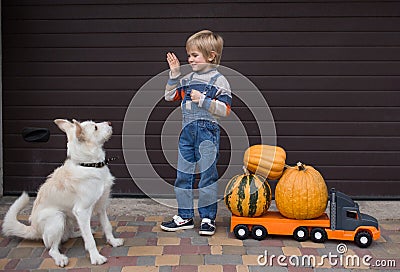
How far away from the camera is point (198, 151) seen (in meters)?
4.65

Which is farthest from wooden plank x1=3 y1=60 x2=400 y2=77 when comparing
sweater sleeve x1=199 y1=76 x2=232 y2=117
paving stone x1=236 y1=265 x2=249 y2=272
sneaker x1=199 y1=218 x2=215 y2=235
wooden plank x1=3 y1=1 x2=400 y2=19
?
paving stone x1=236 y1=265 x2=249 y2=272

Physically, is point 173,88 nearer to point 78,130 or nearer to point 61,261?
point 78,130

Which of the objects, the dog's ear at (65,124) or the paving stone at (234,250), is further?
the paving stone at (234,250)

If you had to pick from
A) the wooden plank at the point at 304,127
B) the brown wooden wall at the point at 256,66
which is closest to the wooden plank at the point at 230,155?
the brown wooden wall at the point at 256,66

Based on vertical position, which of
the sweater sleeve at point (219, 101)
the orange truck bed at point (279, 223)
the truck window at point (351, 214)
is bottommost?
the orange truck bed at point (279, 223)

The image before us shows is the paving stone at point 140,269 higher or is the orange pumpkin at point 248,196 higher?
the orange pumpkin at point 248,196

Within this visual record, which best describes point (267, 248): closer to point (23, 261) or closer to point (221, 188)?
point (221, 188)

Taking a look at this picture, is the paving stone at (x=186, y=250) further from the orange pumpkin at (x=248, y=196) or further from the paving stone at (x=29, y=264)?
the paving stone at (x=29, y=264)

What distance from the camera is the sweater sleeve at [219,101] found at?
14.2 ft

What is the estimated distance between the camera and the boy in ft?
14.6

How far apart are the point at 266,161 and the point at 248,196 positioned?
34cm

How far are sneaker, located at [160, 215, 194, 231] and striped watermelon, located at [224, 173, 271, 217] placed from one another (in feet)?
1.46

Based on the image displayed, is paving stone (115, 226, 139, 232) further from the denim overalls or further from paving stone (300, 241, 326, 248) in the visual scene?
paving stone (300, 241, 326, 248)

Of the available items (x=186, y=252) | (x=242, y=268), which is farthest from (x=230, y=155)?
(x=242, y=268)
